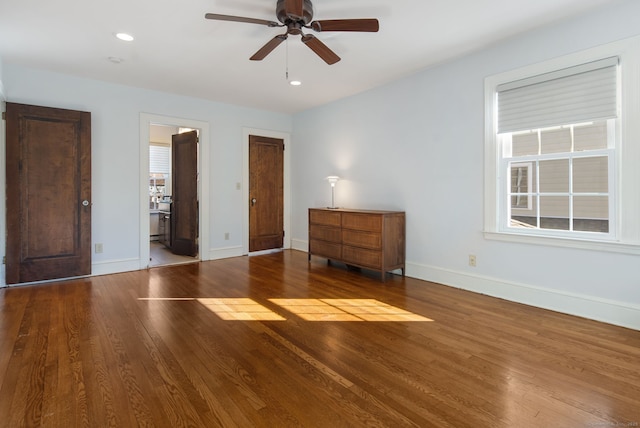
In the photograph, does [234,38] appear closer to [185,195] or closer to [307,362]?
[307,362]

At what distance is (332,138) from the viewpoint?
220 inches

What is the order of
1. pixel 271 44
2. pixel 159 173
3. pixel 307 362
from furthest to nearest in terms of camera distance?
pixel 159 173
pixel 271 44
pixel 307 362

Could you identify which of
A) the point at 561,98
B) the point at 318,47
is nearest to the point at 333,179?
the point at 318,47

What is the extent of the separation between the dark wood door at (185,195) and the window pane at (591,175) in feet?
16.4

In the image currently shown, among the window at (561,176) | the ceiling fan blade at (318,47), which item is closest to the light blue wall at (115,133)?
the ceiling fan blade at (318,47)

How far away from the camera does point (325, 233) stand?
4.98 meters

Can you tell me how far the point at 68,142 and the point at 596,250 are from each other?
5832mm

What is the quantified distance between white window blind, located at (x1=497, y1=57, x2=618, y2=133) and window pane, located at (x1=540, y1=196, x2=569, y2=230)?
706 millimetres

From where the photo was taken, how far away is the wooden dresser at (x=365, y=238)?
411cm

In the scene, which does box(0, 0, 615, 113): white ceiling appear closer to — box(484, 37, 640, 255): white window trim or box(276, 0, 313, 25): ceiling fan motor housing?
box(276, 0, 313, 25): ceiling fan motor housing

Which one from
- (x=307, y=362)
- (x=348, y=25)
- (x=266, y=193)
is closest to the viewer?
(x=307, y=362)

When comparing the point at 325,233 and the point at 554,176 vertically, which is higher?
the point at 554,176

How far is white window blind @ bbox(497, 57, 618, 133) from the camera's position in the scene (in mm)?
2764

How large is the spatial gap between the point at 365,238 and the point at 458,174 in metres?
1.36
